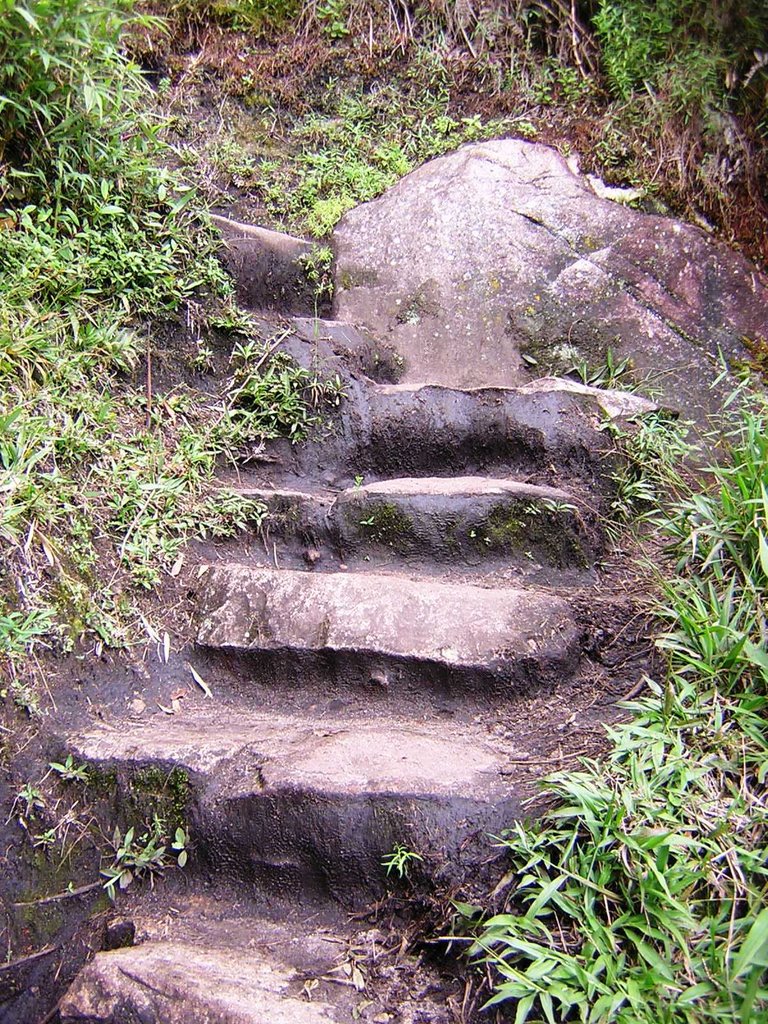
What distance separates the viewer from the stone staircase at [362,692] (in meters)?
2.04

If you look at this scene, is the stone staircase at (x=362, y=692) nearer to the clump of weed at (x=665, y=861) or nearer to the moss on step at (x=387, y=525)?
the moss on step at (x=387, y=525)

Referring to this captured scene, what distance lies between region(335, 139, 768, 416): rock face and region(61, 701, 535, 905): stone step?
218 centimetres

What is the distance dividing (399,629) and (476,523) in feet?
2.11

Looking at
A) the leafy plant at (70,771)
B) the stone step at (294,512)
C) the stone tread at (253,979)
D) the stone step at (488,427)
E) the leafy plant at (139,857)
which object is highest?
the stone step at (488,427)

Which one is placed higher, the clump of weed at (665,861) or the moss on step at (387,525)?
the moss on step at (387,525)

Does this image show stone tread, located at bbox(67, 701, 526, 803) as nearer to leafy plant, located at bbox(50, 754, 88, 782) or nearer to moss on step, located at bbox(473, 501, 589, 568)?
leafy plant, located at bbox(50, 754, 88, 782)

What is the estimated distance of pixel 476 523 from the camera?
3.16 metres

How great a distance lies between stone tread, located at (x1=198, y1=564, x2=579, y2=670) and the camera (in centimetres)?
274

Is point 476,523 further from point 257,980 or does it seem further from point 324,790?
point 257,980

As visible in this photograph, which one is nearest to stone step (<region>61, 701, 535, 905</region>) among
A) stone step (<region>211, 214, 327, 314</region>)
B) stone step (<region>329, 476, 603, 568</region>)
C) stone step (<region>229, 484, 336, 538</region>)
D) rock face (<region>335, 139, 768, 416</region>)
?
stone step (<region>329, 476, 603, 568</region>)

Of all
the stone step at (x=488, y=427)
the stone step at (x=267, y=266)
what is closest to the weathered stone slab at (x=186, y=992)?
the stone step at (x=488, y=427)

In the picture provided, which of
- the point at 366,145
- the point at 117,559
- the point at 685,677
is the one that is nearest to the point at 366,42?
the point at 366,145

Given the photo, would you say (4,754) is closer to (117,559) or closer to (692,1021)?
(117,559)

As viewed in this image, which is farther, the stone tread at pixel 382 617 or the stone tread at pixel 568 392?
the stone tread at pixel 568 392
